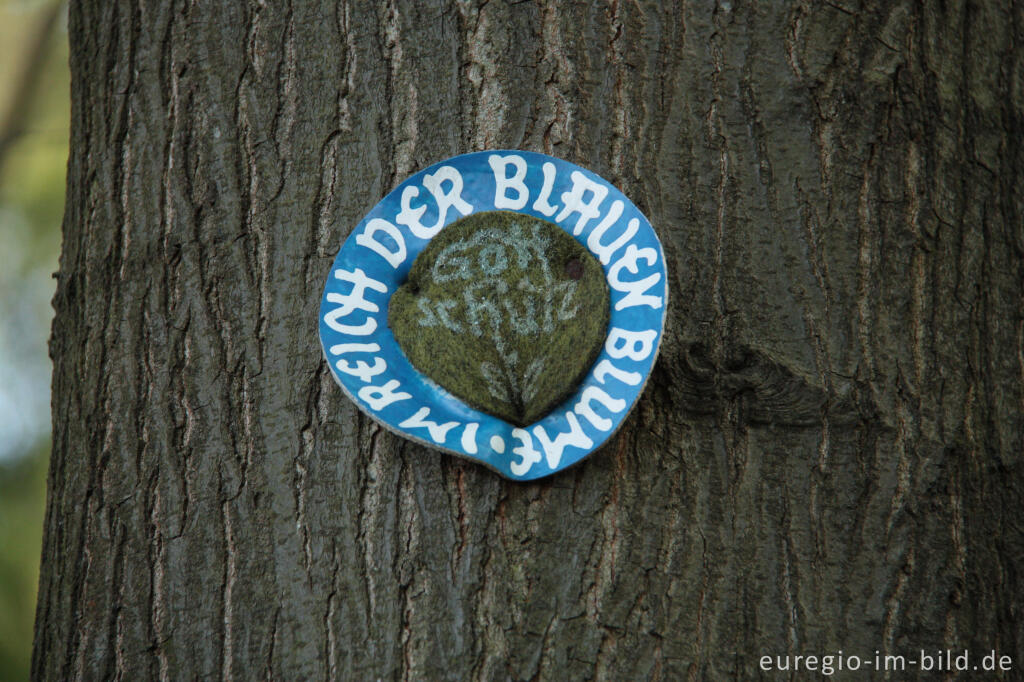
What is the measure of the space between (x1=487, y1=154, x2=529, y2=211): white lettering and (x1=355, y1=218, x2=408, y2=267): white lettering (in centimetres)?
15

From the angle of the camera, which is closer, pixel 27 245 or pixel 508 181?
pixel 508 181

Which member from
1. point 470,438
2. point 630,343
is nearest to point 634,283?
point 630,343

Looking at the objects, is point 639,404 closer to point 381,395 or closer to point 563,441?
point 563,441

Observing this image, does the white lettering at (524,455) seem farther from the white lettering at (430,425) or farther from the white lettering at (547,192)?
the white lettering at (547,192)

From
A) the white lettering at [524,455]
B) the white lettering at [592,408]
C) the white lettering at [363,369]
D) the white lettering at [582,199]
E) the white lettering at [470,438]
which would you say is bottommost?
the white lettering at [524,455]

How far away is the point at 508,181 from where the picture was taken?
4.13ft

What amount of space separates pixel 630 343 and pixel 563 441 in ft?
0.52

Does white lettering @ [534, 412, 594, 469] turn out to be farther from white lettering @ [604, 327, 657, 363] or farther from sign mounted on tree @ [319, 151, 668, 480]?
white lettering @ [604, 327, 657, 363]

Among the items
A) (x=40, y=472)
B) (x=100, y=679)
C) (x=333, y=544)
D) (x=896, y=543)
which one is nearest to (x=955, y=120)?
(x=896, y=543)

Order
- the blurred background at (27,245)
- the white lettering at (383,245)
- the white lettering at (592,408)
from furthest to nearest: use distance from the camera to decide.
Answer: the blurred background at (27,245)
the white lettering at (383,245)
the white lettering at (592,408)

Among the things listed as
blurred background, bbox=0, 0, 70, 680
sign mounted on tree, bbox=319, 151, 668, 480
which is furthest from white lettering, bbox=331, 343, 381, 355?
blurred background, bbox=0, 0, 70, 680

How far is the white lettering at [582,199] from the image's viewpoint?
1.24m

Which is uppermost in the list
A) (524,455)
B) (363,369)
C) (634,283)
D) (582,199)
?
(582,199)

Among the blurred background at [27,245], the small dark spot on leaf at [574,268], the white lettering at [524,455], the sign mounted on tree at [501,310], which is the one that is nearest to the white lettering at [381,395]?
the sign mounted on tree at [501,310]
